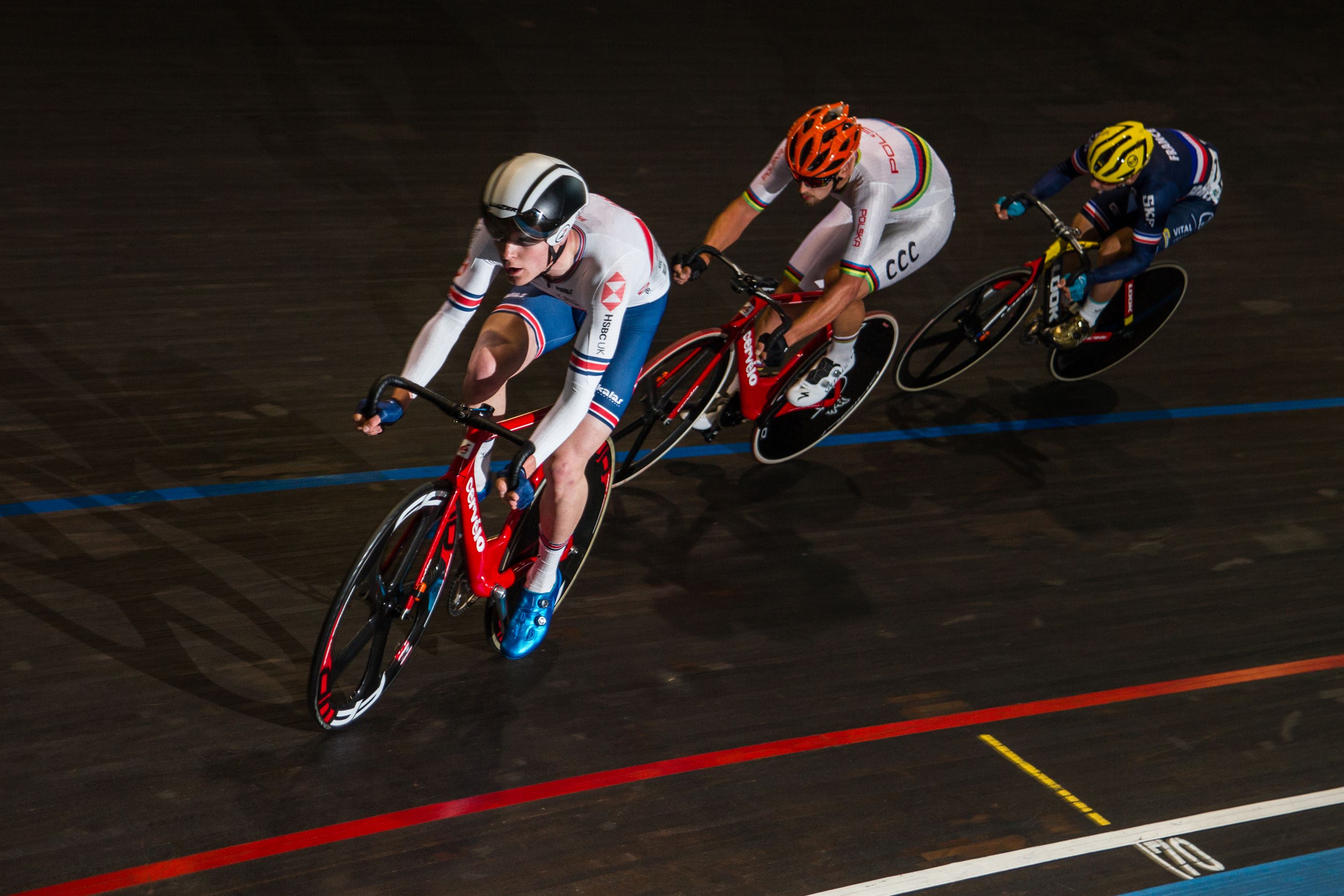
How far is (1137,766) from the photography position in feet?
11.0

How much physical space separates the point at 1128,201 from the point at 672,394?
243cm

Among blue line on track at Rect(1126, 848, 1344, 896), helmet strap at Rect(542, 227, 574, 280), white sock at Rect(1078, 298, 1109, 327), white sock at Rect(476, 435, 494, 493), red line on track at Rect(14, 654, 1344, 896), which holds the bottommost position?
red line on track at Rect(14, 654, 1344, 896)

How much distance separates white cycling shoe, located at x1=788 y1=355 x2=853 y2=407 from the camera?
4414mm

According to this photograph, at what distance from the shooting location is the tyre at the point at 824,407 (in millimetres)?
4469

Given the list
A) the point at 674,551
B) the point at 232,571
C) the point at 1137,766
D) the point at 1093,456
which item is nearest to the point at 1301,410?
the point at 1093,456

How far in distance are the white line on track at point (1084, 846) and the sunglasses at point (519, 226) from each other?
1.65 meters

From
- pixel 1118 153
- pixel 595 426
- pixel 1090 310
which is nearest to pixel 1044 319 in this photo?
pixel 1090 310

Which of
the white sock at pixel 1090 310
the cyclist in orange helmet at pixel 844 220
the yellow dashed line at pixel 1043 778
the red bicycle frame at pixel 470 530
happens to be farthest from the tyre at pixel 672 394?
the white sock at pixel 1090 310

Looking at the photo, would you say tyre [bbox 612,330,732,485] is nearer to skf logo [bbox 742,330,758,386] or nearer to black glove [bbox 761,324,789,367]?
skf logo [bbox 742,330,758,386]

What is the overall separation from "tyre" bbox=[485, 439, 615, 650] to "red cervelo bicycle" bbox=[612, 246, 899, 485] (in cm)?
47

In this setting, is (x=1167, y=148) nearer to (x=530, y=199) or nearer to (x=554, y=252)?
(x=554, y=252)

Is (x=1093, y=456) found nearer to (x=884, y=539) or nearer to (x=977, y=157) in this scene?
(x=884, y=539)

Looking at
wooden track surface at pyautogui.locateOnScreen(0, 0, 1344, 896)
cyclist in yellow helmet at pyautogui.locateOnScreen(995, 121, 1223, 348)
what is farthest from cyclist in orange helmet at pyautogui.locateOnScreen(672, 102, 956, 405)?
wooden track surface at pyautogui.locateOnScreen(0, 0, 1344, 896)

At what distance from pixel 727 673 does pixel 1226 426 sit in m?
3.05
